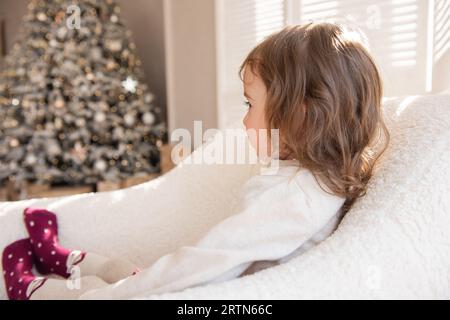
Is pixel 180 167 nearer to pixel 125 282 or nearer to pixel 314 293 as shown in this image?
pixel 125 282

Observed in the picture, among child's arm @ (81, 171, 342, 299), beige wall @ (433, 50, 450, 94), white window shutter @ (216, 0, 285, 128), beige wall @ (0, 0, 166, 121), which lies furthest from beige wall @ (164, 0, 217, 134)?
child's arm @ (81, 171, 342, 299)

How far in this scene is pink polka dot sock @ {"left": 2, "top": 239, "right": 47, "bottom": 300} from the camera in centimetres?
114

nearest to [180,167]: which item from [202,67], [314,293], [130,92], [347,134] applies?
[347,134]

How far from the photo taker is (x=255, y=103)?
1.00 m

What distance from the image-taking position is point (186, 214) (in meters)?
1.43

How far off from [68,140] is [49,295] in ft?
8.50

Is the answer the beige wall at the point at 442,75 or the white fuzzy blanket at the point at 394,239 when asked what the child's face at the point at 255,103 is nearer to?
the white fuzzy blanket at the point at 394,239

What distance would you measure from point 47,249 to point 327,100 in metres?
0.89

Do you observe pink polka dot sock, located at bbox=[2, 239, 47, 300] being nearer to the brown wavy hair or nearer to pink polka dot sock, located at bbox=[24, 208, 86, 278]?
pink polka dot sock, located at bbox=[24, 208, 86, 278]

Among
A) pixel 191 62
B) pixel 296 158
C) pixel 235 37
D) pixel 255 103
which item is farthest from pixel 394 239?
pixel 191 62

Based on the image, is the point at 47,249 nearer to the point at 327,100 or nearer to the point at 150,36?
the point at 327,100

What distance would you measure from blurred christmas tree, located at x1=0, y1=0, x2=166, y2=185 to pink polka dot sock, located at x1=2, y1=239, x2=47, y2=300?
213cm

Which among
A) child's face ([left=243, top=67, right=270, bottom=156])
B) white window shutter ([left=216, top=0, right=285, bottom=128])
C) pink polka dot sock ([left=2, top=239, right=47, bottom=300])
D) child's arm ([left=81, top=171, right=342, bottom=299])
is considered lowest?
pink polka dot sock ([left=2, top=239, right=47, bottom=300])

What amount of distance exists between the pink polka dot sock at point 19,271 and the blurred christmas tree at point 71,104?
2127 millimetres
